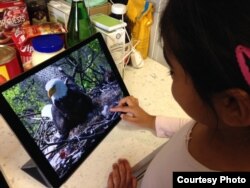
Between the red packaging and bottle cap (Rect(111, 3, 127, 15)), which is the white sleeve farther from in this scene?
the red packaging

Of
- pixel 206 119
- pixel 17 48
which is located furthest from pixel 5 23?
pixel 206 119

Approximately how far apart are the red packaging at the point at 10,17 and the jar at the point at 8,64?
0.30 ft

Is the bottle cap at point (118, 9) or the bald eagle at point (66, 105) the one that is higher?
the bottle cap at point (118, 9)

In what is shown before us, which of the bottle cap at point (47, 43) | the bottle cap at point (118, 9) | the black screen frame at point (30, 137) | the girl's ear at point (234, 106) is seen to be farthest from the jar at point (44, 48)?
the girl's ear at point (234, 106)

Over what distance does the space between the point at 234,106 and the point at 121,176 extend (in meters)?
0.32

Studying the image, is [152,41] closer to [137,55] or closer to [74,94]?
[137,55]

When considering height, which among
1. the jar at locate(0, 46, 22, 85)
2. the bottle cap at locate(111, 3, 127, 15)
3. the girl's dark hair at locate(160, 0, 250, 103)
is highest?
the girl's dark hair at locate(160, 0, 250, 103)

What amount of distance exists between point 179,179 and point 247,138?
15cm

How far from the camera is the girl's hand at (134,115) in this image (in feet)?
2.47

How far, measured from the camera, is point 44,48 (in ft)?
2.42

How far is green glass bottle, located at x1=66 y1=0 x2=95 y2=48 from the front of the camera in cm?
80

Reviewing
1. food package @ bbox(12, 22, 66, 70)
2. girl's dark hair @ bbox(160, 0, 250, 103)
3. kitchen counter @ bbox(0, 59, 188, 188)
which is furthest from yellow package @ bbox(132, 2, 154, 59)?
girl's dark hair @ bbox(160, 0, 250, 103)

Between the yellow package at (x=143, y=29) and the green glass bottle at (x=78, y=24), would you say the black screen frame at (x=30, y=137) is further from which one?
the yellow package at (x=143, y=29)

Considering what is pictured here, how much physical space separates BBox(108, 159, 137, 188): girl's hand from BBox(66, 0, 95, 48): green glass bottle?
0.40m
